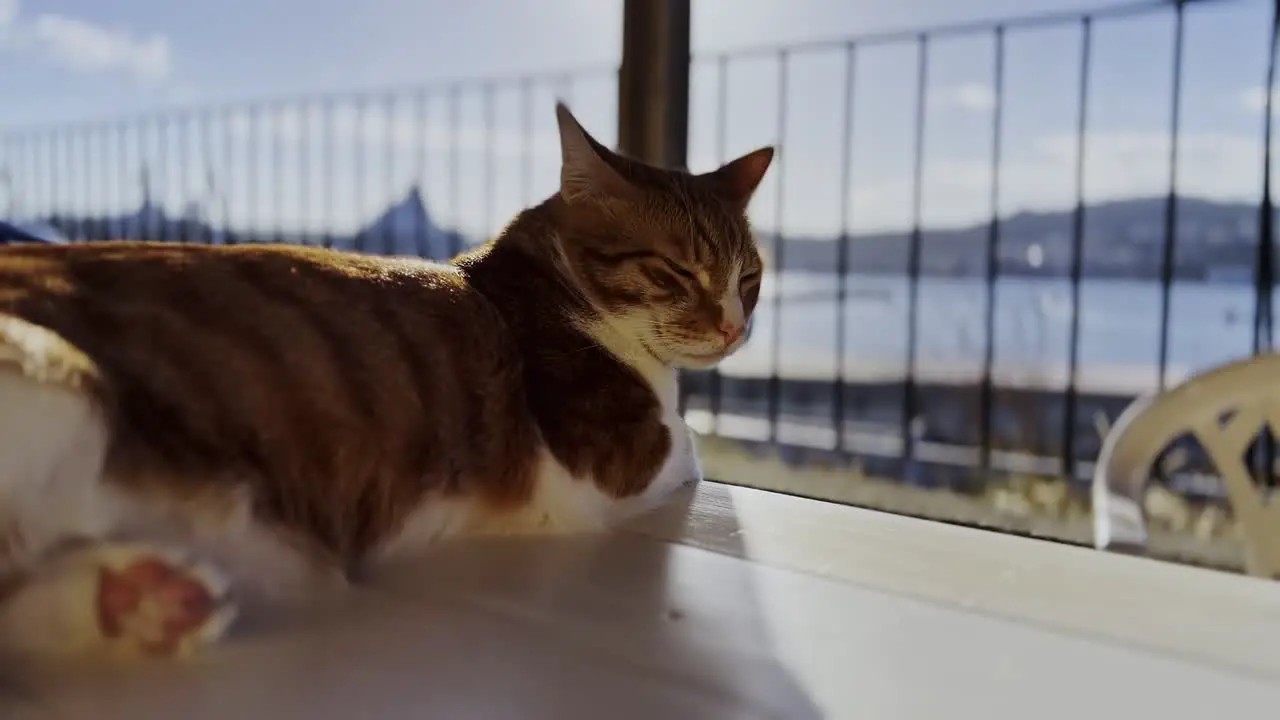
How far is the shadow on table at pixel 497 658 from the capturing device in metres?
0.46

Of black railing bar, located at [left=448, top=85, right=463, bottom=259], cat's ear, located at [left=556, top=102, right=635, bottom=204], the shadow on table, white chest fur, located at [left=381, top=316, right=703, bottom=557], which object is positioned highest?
black railing bar, located at [left=448, top=85, right=463, bottom=259]

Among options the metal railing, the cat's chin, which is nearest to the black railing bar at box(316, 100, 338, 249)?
the metal railing

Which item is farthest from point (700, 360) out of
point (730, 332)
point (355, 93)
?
point (355, 93)

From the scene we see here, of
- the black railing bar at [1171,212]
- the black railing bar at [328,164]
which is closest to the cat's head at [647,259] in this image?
the black railing bar at [1171,212]

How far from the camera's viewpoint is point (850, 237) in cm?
249

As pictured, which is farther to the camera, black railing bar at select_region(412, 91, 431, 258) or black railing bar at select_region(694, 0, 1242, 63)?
black railing bar at select_region(412, 91, 431, 258)

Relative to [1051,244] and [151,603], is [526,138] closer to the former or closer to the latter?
[1051,244]

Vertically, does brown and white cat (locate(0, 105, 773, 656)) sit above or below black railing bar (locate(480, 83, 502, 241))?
below

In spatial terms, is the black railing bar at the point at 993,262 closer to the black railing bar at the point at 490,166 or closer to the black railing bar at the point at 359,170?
the black railing bar at the point at 490,166

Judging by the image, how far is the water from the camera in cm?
213

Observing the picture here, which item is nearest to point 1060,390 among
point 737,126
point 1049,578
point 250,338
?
point 737,126

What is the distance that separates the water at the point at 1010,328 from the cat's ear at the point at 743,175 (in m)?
0.92

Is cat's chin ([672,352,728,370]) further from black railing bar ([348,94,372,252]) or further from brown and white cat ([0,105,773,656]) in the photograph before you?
black railing bar ([348,94,372,252])

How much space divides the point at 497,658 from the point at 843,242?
2.16 meters
